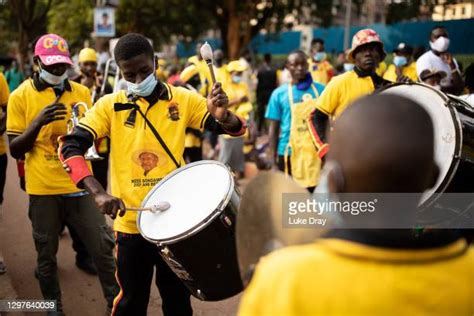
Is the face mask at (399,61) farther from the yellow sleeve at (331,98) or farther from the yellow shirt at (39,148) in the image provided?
the yellow shirt at (39,148)

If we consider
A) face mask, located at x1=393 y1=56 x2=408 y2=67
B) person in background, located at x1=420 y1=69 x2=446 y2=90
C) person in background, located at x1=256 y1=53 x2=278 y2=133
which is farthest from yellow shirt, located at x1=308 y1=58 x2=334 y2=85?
person in background, located at x1=420 y1=69 x2=446 y2=90

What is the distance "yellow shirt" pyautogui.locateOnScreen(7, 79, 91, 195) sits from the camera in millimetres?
4176

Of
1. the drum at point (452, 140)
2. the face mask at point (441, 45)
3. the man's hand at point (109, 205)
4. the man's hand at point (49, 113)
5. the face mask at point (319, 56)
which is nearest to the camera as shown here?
the man's hand at point (109, 205)

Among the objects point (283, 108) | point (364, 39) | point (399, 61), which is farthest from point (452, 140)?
point (399, 61)

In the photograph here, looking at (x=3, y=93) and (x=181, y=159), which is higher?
(x=3, y=93)

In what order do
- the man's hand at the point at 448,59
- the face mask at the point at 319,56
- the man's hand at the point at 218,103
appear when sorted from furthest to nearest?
1. the face mask at the point at 319,56
2. the man's hand at the point at 448,59
3. the man's hand at the point at 218,103

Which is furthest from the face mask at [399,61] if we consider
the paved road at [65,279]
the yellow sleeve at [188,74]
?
the paved road at [65,279]

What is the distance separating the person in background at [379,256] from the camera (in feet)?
4.14

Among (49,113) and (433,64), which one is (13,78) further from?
(49,113)

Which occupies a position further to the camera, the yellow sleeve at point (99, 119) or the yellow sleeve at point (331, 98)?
the yellow sleeve at point (331, 98)

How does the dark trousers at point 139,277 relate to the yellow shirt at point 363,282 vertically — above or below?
below

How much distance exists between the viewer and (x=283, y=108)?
5.93 meters

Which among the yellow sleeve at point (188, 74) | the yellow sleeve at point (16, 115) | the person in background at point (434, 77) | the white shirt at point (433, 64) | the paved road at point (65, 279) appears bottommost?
the paved road at point (65, 279)

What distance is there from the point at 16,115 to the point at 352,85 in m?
2.53
